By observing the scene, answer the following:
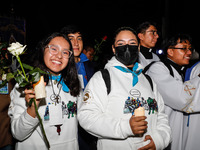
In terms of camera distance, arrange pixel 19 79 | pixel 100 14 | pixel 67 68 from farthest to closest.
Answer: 1. pixel 100 14
2. pixel 67 68
3. pixel 19 79

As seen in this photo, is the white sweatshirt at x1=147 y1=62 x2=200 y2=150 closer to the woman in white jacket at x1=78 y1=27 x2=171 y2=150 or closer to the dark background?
the woman in white jacket at x1=78 y1=27 x2=171 y2=150

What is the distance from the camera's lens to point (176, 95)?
2.27 meters

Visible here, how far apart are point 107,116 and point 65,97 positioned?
0.65 meters

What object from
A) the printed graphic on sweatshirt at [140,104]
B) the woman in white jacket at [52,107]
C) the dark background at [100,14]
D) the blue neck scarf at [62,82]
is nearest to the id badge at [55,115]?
the woman in white jacket at [52,107]

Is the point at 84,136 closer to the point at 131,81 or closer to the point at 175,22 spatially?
the point at 131,81

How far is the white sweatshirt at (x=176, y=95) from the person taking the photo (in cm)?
224

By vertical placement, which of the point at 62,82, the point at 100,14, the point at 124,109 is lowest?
the point at 124,109

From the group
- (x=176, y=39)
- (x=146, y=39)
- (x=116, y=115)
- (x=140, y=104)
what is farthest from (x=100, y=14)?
(x=116, y=115)

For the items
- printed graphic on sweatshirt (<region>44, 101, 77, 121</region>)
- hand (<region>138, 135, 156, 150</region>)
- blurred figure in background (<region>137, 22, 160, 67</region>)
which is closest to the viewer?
hand (<region>138, 135, 156, 150</region>)

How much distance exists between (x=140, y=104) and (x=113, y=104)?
0.31 meters

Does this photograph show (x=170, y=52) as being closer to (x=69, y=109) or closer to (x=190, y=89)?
(x=190, y=89)

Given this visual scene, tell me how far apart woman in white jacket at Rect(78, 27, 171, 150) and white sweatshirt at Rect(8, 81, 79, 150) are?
→ 13.9 inches

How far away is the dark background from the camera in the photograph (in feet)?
22.5

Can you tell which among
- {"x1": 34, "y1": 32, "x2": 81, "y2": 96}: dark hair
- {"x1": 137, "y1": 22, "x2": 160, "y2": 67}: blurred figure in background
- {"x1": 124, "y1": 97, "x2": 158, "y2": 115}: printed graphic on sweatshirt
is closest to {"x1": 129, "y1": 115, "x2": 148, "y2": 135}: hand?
{"x1": 124, "y1": 97, "x2": 158, "y2": 115}: printed graphic on sweatshirt
